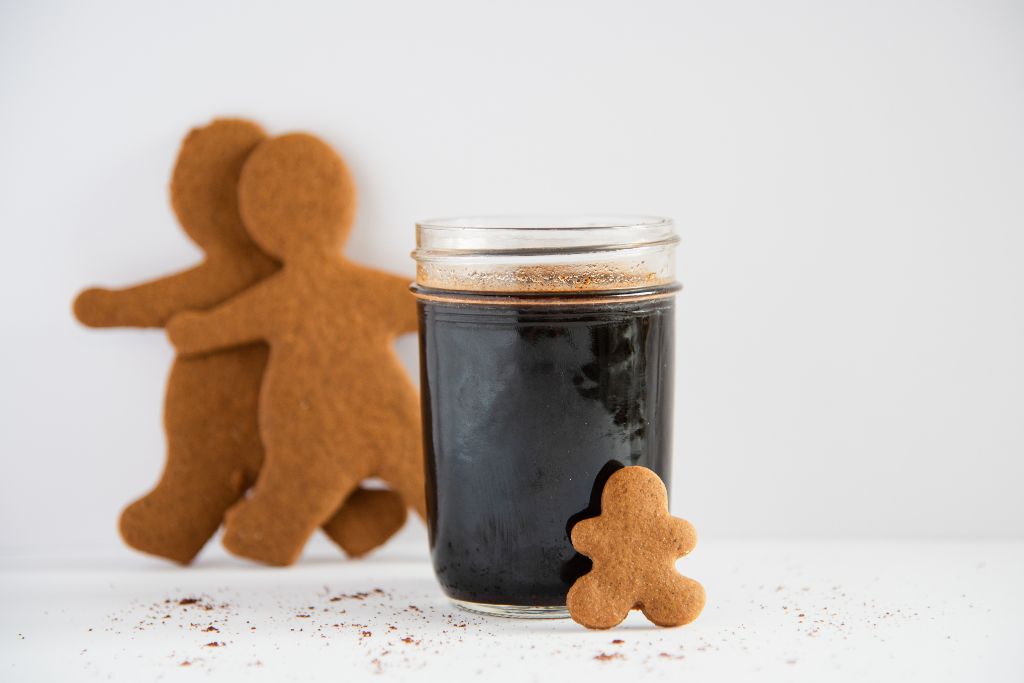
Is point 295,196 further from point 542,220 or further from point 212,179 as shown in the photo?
point 542,220

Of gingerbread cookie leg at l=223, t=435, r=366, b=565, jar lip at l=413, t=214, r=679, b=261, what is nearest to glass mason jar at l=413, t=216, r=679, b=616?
jar lip at l=413, t=214, r=679, b=261

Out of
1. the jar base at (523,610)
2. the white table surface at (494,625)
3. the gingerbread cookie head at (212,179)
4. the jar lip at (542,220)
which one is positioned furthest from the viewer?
the gingerbread cookie head at (212,179)

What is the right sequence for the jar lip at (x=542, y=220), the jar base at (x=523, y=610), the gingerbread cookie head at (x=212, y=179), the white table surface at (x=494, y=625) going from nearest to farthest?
the white table surface at (x=494, y=625) < the jar base at (x=523, y=610) < the jar lip at (x=542, y=220) < the gingerbread cookie head at (x=212, y=179)

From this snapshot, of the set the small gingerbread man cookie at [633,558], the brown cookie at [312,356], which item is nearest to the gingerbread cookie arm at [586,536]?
the small gingerbread man cookie at [633,558]

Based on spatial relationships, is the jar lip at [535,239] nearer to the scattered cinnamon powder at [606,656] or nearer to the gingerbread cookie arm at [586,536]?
the gingerbread cookie arm at [586,536]

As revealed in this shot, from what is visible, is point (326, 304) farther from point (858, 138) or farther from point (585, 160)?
point (858, 138)

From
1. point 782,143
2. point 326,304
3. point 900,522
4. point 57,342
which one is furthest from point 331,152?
point 900,522
